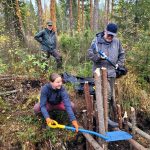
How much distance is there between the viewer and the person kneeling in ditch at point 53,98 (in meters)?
5.21

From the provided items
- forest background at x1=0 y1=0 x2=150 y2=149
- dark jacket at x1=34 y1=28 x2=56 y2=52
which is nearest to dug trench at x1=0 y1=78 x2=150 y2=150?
forest background at x1=0 y1=0 x2=150 y2=149

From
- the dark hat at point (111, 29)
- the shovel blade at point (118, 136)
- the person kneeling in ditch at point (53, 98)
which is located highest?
the dark hat at point (111, 29)

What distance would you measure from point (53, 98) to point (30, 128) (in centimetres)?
88

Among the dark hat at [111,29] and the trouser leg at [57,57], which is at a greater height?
the dark hat at [111,29]

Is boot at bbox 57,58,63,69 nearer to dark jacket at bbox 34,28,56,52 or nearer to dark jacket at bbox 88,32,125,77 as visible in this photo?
dark jacket at bbox 34,28,56,52

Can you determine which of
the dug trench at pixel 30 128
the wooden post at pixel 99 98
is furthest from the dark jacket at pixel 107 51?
the dug trench at pixel 30 128

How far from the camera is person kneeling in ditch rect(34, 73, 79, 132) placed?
17.1 feet

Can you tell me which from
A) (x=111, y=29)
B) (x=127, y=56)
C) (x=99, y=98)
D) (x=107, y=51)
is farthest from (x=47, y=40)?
(x=99, y=98)

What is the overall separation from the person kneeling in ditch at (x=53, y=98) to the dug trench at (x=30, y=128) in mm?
447

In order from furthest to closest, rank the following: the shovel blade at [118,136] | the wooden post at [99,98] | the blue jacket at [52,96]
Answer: the blue jacket at [52,96] < the shovel blade at [118,136] < the wooden post at [99,98]

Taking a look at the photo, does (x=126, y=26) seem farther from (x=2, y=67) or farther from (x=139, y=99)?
(x=2, y=67)

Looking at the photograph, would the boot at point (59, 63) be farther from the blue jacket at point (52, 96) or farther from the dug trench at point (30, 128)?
the blue jacket at point (52, 96)

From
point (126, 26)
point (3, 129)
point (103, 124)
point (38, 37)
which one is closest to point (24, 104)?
point (3, 129)

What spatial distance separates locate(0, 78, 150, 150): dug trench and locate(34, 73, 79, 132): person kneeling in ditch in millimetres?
447
